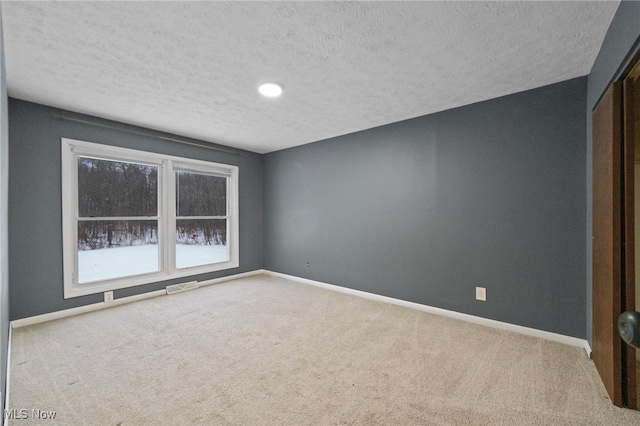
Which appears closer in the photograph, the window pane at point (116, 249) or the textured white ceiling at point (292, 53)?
the textured white ceiling at point (292, 53)

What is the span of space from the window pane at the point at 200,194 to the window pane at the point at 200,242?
0.16 metres

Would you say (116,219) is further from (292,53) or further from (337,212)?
(292,53)

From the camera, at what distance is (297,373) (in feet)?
6.59

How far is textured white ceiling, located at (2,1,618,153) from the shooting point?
1.62 metres

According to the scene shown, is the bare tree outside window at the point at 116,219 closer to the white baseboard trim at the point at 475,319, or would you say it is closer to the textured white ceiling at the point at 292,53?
the textured white ceiling at the point at 292,53

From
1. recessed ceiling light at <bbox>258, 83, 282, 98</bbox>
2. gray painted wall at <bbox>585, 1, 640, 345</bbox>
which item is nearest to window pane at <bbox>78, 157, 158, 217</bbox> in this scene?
recessed ceiling light at <bbox>258, 83, 282, 98</bbox>

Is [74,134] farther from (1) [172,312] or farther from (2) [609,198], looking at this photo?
(2) [609,198]

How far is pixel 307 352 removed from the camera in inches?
90.9

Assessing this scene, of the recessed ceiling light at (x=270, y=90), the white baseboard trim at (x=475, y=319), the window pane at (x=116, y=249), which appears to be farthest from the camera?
the window pane at (x=116, y=249)

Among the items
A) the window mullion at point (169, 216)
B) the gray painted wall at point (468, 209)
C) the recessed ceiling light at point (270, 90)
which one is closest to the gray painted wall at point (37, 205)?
the window mullion at point (169, 216)

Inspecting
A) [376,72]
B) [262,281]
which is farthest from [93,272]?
[376,72]

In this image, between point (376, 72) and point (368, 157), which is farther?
point (368, 157)

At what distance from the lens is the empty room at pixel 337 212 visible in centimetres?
166

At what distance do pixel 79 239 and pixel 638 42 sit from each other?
492cm
